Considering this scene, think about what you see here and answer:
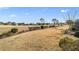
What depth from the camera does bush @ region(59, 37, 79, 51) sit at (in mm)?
2174

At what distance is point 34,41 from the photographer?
2.18 meters

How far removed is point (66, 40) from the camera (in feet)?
7.14

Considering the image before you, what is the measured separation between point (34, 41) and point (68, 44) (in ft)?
1.14

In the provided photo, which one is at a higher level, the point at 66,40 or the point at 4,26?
the point at 4,26

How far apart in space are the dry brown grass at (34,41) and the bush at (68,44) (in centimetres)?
4

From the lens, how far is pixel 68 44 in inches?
85.7

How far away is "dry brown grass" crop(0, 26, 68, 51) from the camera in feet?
7.13

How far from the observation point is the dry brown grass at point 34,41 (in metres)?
2.17

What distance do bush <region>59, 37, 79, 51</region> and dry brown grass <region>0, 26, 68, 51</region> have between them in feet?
0.15
